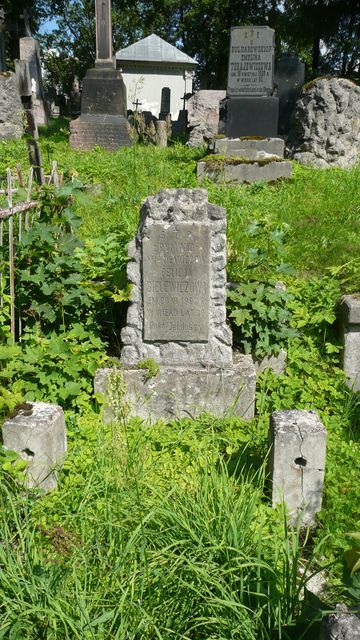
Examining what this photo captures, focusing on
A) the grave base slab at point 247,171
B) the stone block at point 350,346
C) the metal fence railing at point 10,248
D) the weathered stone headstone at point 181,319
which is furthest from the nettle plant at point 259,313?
the grave base slab at point 247,171

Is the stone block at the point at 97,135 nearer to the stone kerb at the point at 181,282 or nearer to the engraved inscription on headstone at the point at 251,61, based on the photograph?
the engraved inscription on headstone at the point at 251,61

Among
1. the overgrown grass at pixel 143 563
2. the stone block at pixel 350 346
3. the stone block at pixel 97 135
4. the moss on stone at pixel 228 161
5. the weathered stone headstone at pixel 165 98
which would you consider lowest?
the overgrown grass at pixel 143 563

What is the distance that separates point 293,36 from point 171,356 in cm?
2679

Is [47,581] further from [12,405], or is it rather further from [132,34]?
[132,34]

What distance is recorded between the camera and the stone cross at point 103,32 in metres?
12.6

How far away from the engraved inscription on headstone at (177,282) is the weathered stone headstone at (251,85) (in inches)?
283

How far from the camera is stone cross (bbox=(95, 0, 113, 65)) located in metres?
12.6

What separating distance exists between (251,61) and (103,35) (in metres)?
4.21

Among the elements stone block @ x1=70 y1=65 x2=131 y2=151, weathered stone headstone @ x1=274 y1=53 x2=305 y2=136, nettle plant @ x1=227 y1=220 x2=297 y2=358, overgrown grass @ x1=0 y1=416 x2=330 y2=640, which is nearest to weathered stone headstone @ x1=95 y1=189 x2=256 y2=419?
nettle plant @ x1=227 y1=220 x2=297 y2=358

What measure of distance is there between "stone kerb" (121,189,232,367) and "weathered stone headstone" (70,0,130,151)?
340 inches

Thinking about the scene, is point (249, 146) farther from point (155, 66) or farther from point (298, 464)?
point (155, 66)

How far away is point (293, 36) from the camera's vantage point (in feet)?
86.6

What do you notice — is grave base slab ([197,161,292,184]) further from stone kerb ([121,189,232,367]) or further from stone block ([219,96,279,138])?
stone kerb ([121,189,232,367])

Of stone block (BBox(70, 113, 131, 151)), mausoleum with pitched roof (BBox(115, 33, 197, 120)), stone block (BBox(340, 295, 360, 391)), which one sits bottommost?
stone block (BBox(340, 295, 360, 391))
